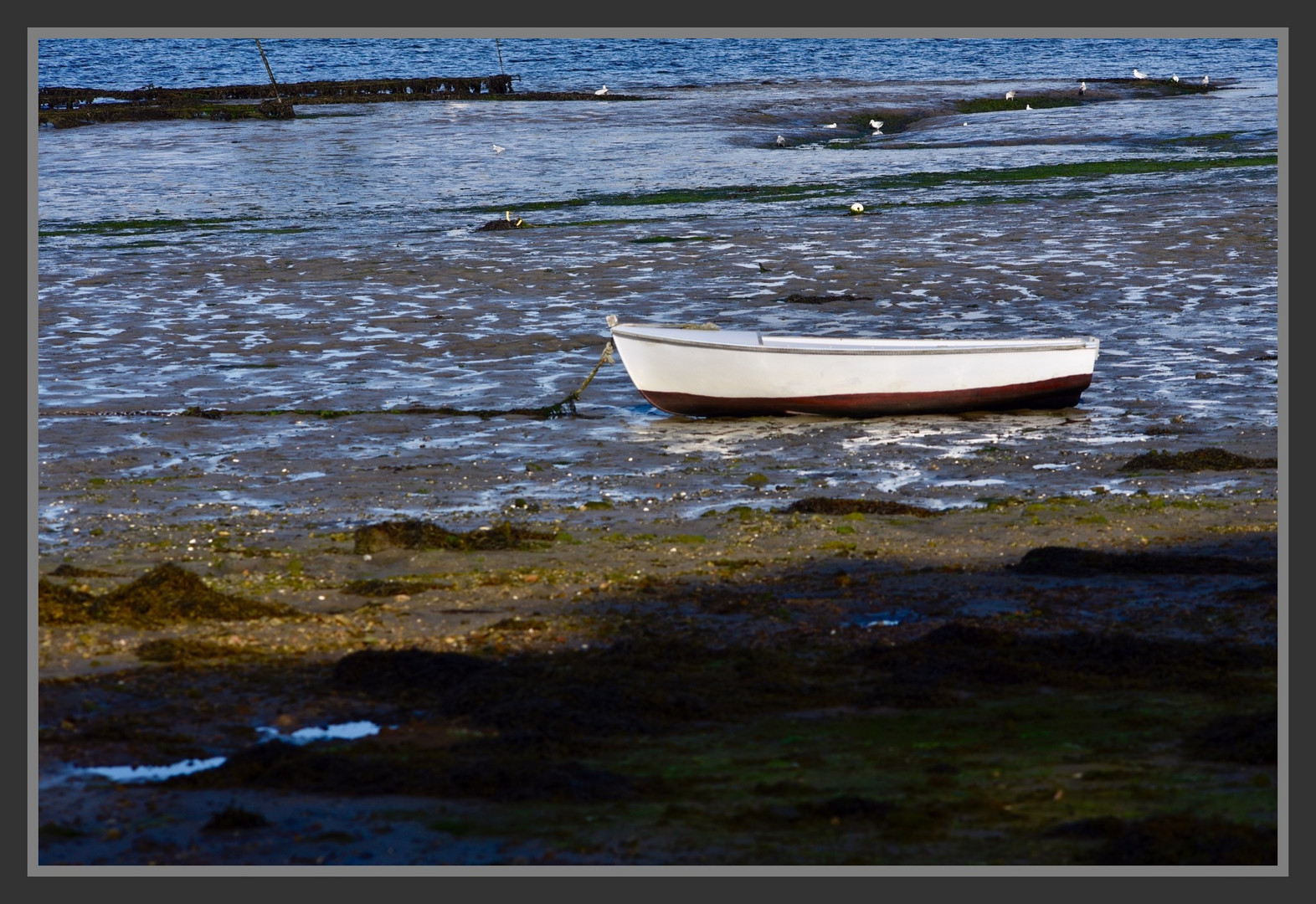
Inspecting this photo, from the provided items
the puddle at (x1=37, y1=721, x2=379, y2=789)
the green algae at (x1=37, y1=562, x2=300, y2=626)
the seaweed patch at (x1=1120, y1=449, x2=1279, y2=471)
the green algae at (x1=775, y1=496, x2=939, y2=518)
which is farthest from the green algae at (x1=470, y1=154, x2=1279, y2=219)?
the puddle at (x1=37, y1=721, x2=379, y2=789)

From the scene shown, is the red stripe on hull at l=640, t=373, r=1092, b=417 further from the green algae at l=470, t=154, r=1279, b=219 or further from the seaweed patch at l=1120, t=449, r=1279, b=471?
the green algae at l=470, t=154, r=1279, b=219

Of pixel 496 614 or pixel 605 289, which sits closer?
pixel 496 614

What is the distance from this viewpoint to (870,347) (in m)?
13.6

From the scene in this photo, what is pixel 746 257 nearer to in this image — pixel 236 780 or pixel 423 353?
pixel 423 353

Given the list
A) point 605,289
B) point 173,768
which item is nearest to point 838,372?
point 605,289

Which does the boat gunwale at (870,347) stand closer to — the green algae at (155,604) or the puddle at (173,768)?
the green algae at (155,604)

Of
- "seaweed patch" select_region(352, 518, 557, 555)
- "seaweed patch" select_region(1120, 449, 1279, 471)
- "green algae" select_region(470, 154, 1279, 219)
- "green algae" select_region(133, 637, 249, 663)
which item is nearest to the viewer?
"green algae" select_region(133, 637, 249, 663)

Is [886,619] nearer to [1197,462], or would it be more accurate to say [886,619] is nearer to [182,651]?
[182,651]

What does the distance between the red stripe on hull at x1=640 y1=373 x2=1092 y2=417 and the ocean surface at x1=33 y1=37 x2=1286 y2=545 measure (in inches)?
5.9

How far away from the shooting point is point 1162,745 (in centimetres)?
623

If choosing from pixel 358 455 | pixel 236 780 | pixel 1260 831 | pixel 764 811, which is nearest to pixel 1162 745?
pixel 1260 831

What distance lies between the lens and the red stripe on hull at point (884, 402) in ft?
45.3

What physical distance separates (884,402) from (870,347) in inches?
22.9

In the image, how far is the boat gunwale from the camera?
13547 mm
